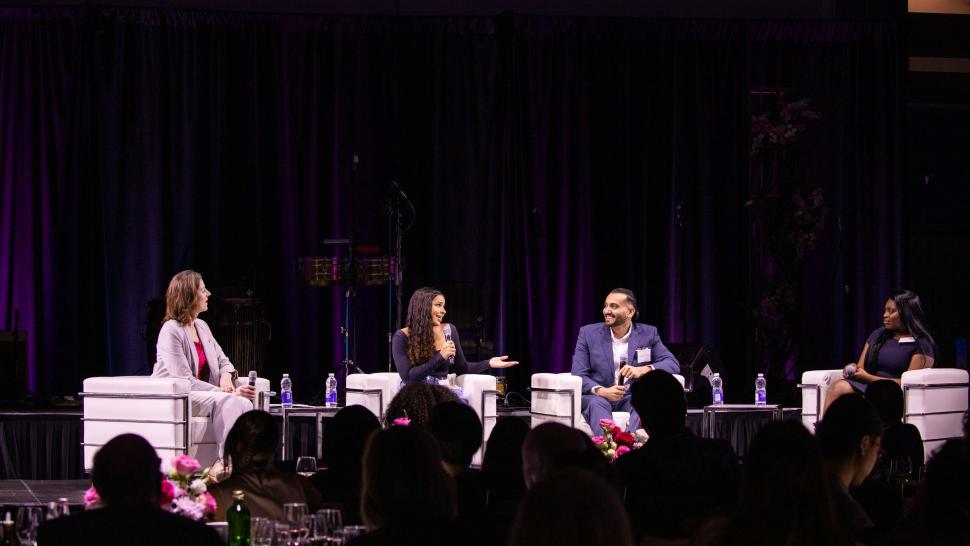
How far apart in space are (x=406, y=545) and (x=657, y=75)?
8213 millimetres

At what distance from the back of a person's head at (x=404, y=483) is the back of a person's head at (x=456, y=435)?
61.8 inches

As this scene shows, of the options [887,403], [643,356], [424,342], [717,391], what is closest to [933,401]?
[717,391]

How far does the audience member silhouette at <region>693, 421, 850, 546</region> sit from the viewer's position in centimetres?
234

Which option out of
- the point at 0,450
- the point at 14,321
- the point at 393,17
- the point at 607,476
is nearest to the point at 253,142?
the point at 393,17

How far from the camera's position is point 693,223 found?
10203 millimetres

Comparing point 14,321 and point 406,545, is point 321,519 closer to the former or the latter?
point 406,545

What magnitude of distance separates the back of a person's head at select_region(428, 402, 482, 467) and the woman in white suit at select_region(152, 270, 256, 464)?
3115 millimetres

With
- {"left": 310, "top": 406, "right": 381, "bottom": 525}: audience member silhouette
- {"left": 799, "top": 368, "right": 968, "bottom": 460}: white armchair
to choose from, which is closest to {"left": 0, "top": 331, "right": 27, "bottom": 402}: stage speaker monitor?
{"left": 310, "top": 406, "right": 381, "bottom": 525}: audience member silhouette

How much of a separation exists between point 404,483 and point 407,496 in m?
0.03

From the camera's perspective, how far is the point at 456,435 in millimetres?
4090

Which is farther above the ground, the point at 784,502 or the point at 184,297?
the point at 184,297

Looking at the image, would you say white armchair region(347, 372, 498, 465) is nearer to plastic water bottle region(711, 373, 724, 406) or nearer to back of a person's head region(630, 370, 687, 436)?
plastic water bottle region(711, 373, 724, 406)

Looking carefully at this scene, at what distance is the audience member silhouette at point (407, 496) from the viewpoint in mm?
2375

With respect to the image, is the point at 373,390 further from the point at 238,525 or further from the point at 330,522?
the point at 330,522
